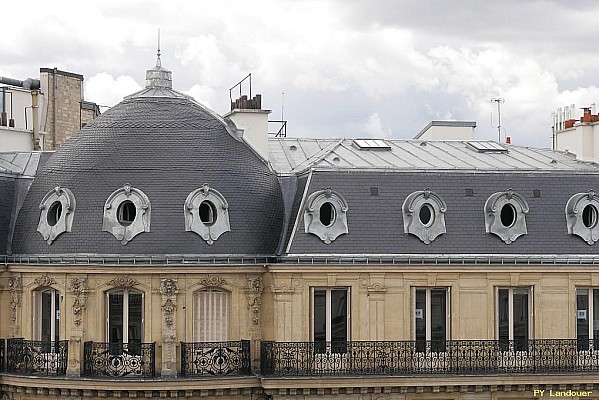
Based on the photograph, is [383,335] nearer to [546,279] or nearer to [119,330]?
[546,279]

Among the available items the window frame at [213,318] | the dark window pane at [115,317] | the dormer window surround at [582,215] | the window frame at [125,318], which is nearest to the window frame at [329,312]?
the window frame at [213,318]

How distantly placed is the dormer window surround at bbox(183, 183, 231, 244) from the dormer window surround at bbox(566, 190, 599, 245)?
35.3 feet

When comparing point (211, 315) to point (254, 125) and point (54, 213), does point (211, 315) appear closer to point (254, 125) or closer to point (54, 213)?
point (54, 213)

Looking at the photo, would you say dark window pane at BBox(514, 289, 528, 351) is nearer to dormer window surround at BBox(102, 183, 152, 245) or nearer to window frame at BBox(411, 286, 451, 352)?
window frame at BBox(411, 286, 451, 352)

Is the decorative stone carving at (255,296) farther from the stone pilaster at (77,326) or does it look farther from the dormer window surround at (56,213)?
the dormer window surround at (56,213)

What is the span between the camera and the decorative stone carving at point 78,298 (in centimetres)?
3672

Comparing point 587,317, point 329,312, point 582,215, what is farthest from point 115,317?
point 582,215

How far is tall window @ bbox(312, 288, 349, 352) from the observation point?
37.8m

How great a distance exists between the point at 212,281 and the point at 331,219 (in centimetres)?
410

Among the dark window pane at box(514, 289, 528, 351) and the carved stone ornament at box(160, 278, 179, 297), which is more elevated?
the carved stone ornament at box(160, 278, 179, 297)

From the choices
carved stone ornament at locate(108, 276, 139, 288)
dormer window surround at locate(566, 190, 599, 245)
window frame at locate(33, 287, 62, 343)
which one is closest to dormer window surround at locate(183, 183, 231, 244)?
carved stone ornament at locate(108, 276, 139, 288)

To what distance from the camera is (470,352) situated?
3816cm

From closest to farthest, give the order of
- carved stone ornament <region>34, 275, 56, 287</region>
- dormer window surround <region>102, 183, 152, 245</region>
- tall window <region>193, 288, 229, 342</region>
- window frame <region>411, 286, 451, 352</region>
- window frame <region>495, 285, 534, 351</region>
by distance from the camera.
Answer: dormer window surround <region>102, 183, 152, 245</region> < carved stone ornament <region>34, 275, 56, 287</region> < tall window <region>193, 288, 229, 342</region> < window frame <region>411, 286, 451, 352</region> < window frame <region>495, 285, 534, 351</region>

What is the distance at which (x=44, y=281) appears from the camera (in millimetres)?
37344
